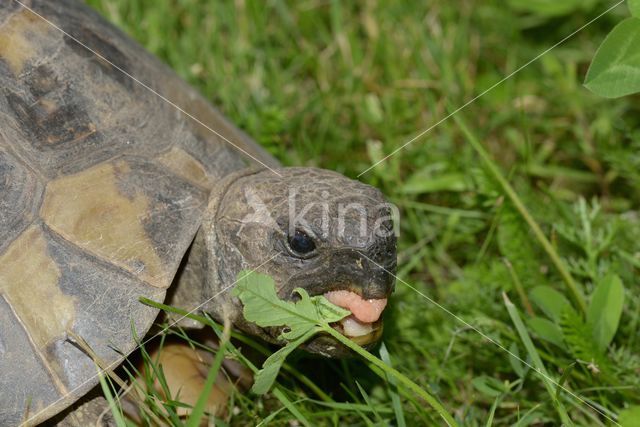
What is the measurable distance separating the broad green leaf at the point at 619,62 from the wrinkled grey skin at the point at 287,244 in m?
0.92

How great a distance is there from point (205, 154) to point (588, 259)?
5.64 ft

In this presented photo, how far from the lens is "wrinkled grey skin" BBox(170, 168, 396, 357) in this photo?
9.34ft

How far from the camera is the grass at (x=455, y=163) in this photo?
3270 mm

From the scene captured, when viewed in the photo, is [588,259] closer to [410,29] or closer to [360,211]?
[360,211]

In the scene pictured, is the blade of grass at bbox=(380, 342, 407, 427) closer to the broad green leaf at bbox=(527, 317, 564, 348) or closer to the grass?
the grass

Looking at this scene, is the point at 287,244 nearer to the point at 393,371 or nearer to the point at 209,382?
the point at 393,371

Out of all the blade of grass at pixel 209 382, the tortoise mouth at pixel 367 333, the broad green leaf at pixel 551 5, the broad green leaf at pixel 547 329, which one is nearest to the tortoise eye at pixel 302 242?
the tortoise mouth at pixel 367 333

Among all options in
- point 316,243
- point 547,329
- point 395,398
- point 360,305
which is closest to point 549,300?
point 547,329

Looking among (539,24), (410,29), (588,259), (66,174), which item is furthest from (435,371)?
(539,24)

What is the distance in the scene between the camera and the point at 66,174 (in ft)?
9.73

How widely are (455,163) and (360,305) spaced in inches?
68.8

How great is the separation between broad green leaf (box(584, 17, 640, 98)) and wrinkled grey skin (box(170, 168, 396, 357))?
3.03ft

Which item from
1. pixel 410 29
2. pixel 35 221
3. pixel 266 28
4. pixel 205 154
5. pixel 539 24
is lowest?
pixel 539 24

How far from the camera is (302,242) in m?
2.92
